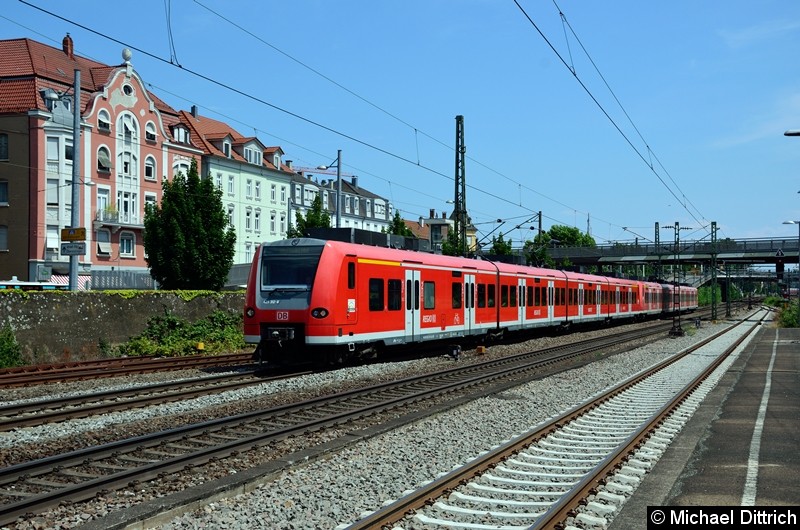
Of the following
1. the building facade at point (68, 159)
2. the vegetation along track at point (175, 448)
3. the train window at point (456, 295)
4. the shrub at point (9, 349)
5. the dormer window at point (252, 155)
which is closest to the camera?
the vegetation along track at point (175, 448)

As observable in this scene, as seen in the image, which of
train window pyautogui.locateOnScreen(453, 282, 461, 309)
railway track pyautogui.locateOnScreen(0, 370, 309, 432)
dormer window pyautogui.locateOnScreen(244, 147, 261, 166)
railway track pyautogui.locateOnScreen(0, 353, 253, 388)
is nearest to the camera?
railway track pyautogui.locateOnScreen(0, 370, 309, 432)

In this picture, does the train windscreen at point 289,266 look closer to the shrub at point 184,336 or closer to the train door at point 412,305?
the train door at point 412,305

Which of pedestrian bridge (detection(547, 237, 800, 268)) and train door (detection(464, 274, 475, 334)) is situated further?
pedestrian bridge (detection(547, 237, 800, 268))

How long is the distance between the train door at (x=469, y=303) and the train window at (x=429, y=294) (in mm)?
2620

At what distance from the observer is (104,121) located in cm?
4806

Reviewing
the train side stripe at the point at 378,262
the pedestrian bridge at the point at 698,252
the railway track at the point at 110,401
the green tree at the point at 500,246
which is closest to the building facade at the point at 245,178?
the green tree at the point at 500,246

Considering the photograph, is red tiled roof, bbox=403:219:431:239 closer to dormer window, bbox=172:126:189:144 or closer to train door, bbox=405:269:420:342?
dormer window, bbox=172:126:189:144

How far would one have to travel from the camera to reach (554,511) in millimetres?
7027

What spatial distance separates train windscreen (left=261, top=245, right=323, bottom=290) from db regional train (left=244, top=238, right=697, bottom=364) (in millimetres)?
22

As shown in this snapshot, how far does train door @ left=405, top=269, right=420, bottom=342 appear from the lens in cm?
2194

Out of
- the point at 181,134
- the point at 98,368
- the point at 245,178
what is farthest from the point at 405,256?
the point at 245,178

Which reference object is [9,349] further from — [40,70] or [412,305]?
[40,70]

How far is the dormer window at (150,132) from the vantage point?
169ft

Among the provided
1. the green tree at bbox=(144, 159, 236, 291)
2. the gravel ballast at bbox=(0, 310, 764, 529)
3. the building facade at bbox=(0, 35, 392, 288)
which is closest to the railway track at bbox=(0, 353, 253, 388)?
the gravel ballast at bbox=(0, 310, 764, 529)
